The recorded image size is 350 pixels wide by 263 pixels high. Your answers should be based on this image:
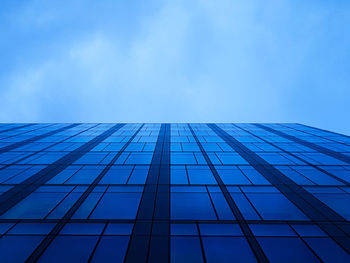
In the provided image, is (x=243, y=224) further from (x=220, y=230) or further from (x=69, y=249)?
(x=69, y=249)

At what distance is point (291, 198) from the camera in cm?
996

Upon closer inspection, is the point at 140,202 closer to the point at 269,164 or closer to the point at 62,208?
the point at 62,208

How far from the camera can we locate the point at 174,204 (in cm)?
930

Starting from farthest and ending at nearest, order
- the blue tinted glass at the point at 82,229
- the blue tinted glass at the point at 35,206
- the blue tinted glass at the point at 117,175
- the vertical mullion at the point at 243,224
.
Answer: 1. the blue tinted glass at the point at 117,175
2. the blue tinted glass at the point at 35,206
3. the blue tinted glass at the point at 82,229
4. the vertical mullion at the point at 243,224

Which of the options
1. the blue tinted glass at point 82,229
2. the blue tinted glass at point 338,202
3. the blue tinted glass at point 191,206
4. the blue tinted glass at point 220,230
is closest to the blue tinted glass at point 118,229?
the blue tinted glass at point 82,229

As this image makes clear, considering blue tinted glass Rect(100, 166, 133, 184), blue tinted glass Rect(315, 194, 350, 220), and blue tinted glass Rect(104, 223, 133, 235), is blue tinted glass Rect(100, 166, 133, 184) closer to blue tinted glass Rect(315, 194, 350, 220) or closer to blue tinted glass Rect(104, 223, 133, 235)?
blue tinted glass Rect(104, 223, 133, 235)

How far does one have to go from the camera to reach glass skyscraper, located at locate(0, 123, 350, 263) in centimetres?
677

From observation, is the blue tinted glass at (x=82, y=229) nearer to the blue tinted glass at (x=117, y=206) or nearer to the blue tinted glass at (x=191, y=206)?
the blue tinted glass at (x=117, y=206)

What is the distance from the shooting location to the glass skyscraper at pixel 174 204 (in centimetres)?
677

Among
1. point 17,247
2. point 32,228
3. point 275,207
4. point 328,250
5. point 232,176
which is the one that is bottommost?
point 328,250

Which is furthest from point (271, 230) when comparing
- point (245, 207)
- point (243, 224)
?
point (245, 207)

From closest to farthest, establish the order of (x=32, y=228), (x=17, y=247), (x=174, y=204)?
(x=17, y=247) < (x=32, y=228) < (x=174, y=204)

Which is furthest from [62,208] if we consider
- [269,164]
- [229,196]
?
[269,164]

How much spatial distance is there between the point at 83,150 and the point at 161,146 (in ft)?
26.4
